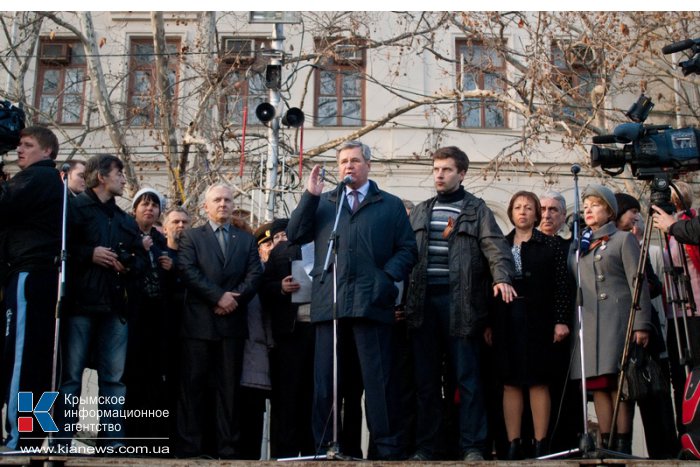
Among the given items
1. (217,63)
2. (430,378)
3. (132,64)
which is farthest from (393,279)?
(132,64)

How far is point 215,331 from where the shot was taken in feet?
24.1

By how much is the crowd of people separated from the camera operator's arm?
0.04ft

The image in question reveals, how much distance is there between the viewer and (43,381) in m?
6.50

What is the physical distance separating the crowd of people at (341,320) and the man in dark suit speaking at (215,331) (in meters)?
0.01

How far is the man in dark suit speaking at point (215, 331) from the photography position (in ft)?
23.8

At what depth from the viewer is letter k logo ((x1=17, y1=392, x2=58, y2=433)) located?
6312mm

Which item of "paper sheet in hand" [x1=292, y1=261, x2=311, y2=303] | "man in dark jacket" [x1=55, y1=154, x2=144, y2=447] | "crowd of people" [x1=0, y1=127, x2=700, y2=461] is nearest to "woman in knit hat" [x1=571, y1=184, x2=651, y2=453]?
"crowd of people" [x1=0, y1=127, x2=700, y2=461]

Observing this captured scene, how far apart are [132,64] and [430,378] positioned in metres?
14.2

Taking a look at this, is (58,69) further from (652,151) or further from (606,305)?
(652,151)

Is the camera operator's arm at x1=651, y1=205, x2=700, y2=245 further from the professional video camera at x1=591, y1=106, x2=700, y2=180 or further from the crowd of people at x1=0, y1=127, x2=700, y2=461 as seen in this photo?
the professional video camera at x1=591, y1=106, x2=700, y2=180

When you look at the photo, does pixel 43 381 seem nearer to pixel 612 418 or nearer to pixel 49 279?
pixel 49 279

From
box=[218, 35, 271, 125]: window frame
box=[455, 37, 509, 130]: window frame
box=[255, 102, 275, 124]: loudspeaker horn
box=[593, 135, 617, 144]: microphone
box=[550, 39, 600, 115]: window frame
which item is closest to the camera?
box=[593, 135, 617, 144]: microphone

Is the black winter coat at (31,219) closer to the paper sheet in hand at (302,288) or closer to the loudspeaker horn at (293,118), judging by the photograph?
the paper sheet in hand at (302,288)

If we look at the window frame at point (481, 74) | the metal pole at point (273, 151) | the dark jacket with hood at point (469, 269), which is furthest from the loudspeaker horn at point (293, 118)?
the dark jacket with hood at point (469, 269)
